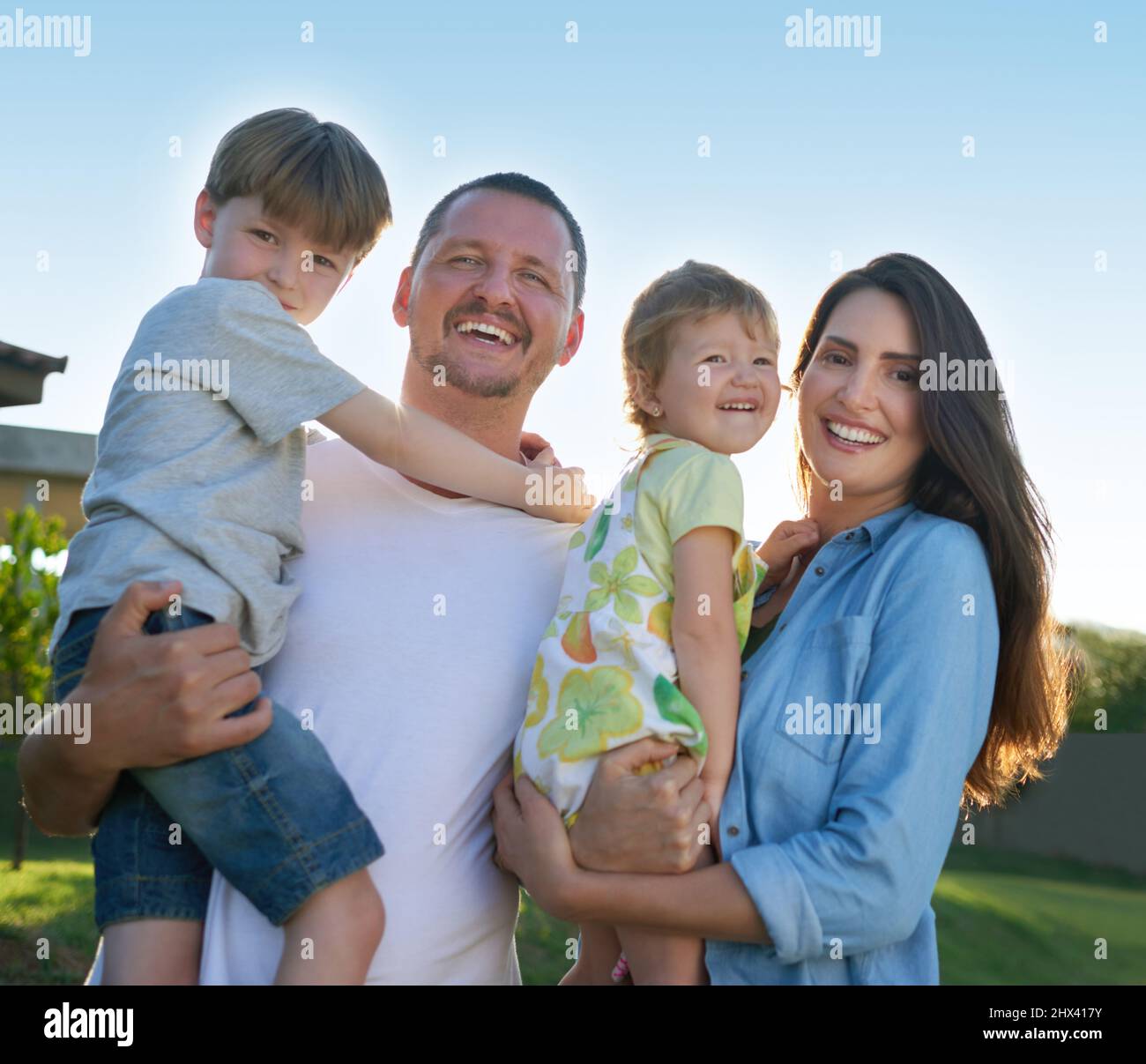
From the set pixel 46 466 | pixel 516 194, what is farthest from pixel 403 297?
pixel 46 466

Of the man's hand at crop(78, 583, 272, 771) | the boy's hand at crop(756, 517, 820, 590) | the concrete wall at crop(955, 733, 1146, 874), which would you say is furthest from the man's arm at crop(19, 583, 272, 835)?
the concrete wall at crop(955, 733, 1146, 874)

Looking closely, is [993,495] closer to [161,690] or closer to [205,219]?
[161,690]

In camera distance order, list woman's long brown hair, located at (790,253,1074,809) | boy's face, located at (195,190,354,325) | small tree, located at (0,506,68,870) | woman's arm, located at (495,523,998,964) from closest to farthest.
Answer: woman's arm, located at (495,523,998,964) → woman's long brown hair, located at (790,253,1074,809) → boy's face, located at (195,190,354,325) → small tree, located at (0,506,68,870)

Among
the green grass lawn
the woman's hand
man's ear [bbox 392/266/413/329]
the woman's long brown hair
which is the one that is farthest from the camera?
the green grass lawn

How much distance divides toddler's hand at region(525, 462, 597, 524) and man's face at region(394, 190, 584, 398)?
1.18 ft

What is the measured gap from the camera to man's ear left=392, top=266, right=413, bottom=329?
3220 mm

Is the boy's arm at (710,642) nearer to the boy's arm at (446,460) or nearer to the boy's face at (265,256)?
the boy's arm at (446,460)

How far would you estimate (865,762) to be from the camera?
7.12 ft

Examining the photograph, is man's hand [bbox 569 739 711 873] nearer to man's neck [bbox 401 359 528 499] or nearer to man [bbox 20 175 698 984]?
man [bbox 20 175 698 984]

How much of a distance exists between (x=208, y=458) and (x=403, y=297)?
1.09 meters

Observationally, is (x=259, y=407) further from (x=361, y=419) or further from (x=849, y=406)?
(x=849, y=406)
